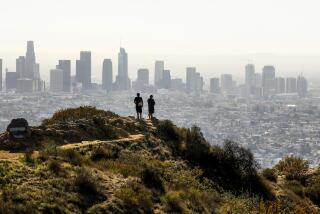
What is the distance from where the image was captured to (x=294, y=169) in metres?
24.5

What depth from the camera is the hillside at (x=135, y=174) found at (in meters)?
13.2

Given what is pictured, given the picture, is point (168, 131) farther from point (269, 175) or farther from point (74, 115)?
point (269, 175)

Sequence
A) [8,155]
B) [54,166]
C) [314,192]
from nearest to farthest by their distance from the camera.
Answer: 1. [54,166]
2. [8,155]
3. [314,192]

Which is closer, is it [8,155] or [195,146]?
[8,155]

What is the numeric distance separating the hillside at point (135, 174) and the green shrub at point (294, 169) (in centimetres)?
5

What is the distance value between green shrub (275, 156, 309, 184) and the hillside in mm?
51

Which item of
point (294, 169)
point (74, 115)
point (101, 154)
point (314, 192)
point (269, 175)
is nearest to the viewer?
point (101, 154)

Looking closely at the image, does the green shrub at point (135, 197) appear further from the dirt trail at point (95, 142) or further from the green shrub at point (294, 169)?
the green shrub at point (294, 169)

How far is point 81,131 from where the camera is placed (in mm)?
21453

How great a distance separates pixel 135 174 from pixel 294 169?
10.9m

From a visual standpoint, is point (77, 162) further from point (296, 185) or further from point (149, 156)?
point (296, 185)

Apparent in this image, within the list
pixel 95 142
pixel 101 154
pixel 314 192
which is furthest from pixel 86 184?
pixel 314 192

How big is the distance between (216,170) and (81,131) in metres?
5.40

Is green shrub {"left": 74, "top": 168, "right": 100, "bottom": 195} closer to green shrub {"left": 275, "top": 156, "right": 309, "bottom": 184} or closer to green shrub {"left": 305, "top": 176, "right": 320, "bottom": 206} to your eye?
green shrub {"left": 305, "top": 176, "right": 320, "bottom": 206}
